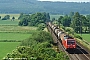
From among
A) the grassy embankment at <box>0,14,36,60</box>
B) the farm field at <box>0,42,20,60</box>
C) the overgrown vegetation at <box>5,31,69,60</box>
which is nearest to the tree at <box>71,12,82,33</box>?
the grassy embankment at <box>0,14,36,60</box>

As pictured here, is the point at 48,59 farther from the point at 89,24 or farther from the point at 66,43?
the point at 89,24

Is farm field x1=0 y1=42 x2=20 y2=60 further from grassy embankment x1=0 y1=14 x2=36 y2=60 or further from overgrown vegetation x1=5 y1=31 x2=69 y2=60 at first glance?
overgrown vegetation x1=5 y1=31 x2=69 y2=60

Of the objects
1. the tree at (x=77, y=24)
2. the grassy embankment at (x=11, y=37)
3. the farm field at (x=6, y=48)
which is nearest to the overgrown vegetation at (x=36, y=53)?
the farm field at (x=6, y=48)

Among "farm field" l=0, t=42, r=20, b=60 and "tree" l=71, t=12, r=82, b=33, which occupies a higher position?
"farm field" l=0, t=42, r=20, b=60

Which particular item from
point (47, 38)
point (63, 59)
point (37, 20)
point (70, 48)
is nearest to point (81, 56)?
point (70, 48)

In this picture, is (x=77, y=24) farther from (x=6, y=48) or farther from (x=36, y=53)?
(x=36, y=53)

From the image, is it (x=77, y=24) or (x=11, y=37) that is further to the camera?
(x=77, y=24)

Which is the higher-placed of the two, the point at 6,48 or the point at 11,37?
the point at 6,48

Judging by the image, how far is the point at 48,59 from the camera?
37375mm

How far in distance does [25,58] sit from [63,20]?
11764 cm

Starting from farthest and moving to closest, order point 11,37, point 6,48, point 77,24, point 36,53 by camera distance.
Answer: point 77,24, point 11,37, point 6,48, point 36,53

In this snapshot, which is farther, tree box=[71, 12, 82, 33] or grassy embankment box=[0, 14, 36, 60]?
tree box=[71, 12, 82, 33]

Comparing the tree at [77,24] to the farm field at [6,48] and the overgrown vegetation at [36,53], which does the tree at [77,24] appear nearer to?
the farm field at [6,48]

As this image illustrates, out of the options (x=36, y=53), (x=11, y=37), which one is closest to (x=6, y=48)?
(x=11, y=37)
